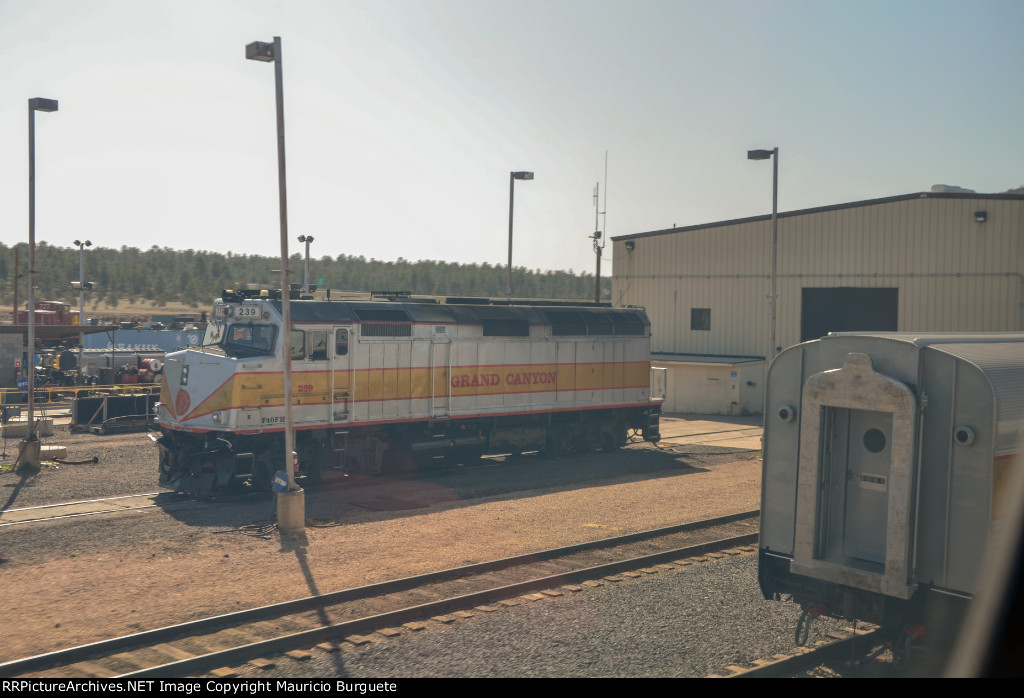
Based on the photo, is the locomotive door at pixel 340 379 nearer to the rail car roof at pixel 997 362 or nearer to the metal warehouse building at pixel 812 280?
the rail car roof at pixel 997 362

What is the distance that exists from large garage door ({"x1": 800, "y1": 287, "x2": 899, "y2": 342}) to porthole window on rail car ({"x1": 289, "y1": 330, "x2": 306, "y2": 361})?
2421 centimetres

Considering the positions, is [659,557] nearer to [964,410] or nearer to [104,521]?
[964,410]

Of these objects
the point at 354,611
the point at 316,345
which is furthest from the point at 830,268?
the point at 354,611

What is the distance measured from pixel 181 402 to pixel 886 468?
14.6 meters

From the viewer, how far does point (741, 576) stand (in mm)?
12961

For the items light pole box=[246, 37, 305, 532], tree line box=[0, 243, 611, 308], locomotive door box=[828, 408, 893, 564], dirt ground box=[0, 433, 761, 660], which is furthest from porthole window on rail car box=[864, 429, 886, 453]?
tree line box=[0, 243, 611, 308]

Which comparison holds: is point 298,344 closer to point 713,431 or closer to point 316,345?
point 316,345

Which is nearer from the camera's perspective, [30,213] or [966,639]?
[966,639]

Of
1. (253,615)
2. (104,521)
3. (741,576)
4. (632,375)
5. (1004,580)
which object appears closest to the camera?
(1004,580)

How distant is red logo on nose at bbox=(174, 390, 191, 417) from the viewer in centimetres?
1855

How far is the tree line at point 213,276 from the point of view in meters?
114

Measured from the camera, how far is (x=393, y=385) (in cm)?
2103
